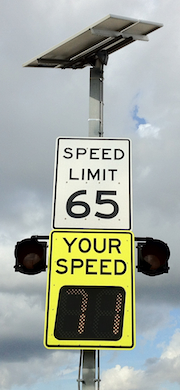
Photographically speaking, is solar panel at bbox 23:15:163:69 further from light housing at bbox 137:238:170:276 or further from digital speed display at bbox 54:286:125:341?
digital speed display at bbox 54:286:125:341

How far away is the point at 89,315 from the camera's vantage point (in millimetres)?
4223

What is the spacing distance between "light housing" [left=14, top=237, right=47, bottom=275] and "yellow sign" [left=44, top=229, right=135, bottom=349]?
0.76 ft

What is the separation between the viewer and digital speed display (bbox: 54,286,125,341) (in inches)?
167

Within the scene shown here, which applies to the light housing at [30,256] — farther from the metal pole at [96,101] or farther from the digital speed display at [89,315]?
the metal pole at [96,101]

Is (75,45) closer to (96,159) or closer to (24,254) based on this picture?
(96,159)

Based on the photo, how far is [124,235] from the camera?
4.61 m

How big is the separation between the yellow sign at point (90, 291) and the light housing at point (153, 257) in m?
0.31

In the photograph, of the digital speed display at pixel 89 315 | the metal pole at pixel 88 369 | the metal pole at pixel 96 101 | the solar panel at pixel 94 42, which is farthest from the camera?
the metal pole at pixel 96 101

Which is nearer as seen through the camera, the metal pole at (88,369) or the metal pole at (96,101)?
Answer: the metal pole at (88,369)

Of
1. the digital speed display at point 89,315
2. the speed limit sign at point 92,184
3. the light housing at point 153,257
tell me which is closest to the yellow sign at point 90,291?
the digital speed display at point 89,315

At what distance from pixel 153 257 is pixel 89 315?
1.03 meters

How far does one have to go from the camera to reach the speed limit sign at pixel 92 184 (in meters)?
4.75

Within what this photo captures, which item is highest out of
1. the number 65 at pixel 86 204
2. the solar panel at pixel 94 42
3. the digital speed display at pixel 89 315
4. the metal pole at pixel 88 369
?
the solar panel at pixel 94 42

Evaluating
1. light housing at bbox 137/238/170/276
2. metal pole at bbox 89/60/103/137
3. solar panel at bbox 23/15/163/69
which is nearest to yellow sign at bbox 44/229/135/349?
light housing at bbox 137/238/170/276
